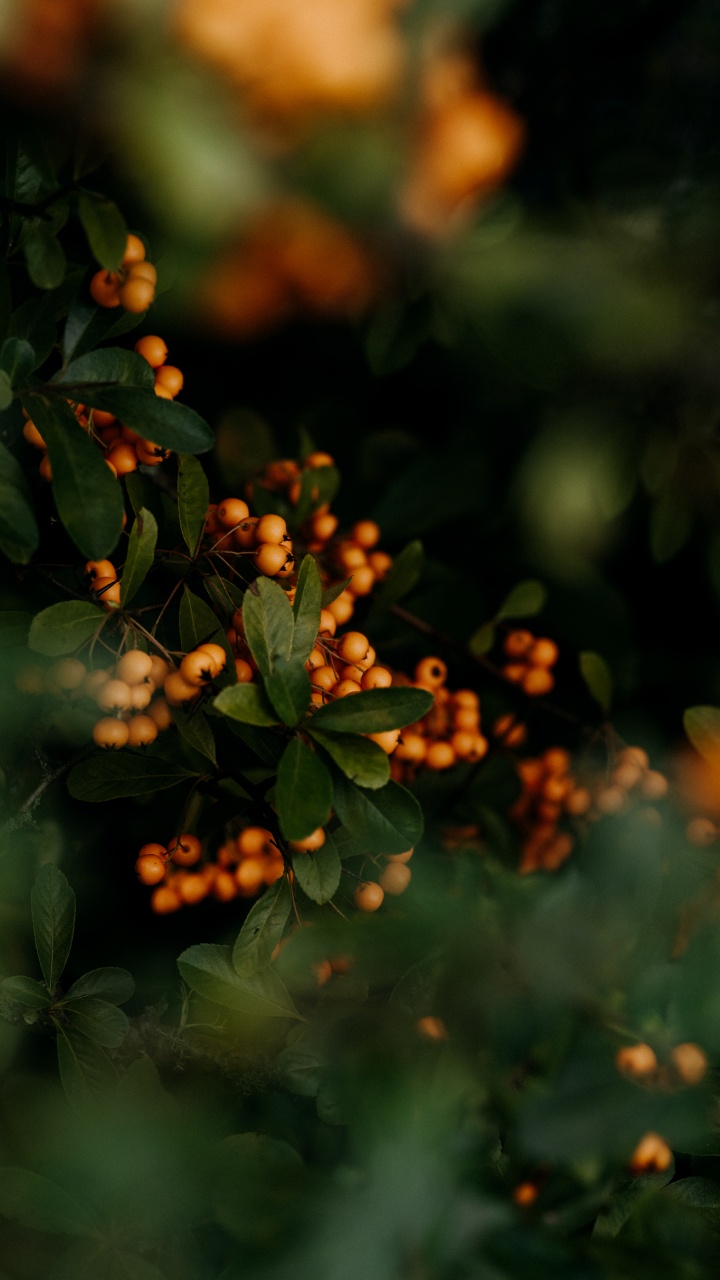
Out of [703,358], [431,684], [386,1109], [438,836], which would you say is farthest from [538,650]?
[386,1109]

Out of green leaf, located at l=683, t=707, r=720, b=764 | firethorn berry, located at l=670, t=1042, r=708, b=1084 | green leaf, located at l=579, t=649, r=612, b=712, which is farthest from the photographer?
green leaf, located at l=579, t=649, r=612, b=712

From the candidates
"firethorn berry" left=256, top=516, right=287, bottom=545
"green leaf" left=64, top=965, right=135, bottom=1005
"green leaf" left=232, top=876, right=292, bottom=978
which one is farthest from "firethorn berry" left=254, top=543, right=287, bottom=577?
"green leaf" left=64, top=965, right=135, bottom=1005

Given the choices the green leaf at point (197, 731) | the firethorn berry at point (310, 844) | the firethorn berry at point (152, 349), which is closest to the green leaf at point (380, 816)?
the firethorn berry at point (310, 844)

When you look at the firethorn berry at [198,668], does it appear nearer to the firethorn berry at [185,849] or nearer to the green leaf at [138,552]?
the green leaf at [138,552]

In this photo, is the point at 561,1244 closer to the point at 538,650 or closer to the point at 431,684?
the point at 431,684

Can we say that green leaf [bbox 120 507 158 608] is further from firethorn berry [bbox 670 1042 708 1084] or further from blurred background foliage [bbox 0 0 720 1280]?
firethorn berry [bbox 670 1042 708 1084]

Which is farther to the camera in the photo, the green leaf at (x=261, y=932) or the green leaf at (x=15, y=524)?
the green leaf at (x=261, y=932)

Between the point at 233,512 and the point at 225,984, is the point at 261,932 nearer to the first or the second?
the point at 225,984
